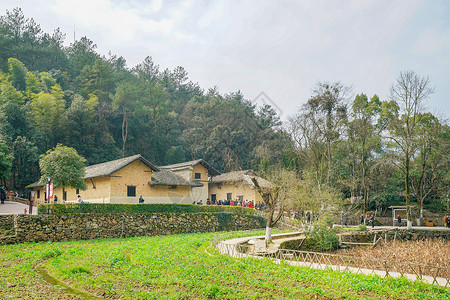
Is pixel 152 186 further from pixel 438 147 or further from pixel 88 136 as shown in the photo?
pixel 438 147

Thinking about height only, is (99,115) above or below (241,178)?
above

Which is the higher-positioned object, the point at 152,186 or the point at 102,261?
the point at 152,186

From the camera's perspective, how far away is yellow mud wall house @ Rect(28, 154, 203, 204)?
35.0 m

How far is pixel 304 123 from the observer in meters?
44.9

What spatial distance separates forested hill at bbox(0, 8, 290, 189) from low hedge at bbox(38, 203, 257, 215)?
23624mm

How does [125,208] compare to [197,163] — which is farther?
→ [197,163]

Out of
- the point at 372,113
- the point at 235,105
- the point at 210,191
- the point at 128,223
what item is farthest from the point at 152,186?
the point at 235,105

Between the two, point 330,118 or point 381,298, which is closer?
point 381,298

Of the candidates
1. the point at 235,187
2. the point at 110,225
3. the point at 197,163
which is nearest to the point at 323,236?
the point at 110,225

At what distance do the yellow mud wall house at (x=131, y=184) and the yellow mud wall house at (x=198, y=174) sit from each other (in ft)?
20.3

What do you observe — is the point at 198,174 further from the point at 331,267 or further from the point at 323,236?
the point at 331,267

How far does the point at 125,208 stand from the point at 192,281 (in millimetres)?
17579

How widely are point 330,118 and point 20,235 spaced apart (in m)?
33.9

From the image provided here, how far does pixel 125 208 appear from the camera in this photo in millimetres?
27453
